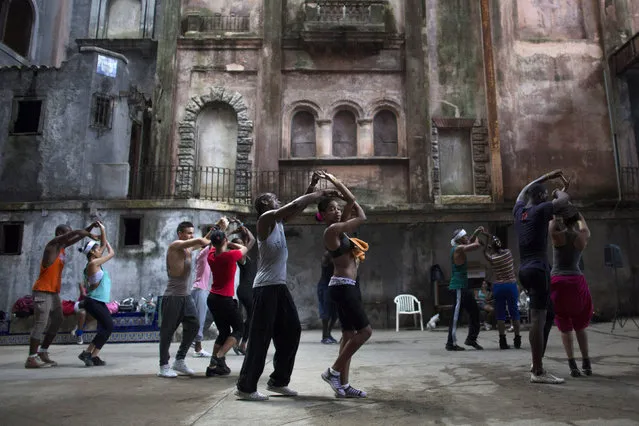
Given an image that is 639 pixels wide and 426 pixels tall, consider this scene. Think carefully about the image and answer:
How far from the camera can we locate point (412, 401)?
12.9 ft

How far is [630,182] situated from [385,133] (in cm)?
796

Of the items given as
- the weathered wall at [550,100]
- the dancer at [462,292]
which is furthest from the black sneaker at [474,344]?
the weathered wall at [550,100]

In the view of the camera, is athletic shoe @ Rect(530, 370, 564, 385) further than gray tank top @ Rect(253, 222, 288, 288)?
Yes

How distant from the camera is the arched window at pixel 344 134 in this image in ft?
52.1

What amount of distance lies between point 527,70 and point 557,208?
499 inches

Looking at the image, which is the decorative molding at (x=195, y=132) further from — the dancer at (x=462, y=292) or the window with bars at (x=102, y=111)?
the dancer at (x=462, y=292)

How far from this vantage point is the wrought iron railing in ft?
51.9

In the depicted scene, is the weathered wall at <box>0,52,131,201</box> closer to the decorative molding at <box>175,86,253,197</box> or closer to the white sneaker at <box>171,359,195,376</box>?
the decorative molding at <box>175,86,253,197</box>

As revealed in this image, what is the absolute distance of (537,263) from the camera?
15.8 ft

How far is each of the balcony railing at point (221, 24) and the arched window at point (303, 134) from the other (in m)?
3.59

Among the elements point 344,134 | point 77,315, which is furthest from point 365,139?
point 77,315

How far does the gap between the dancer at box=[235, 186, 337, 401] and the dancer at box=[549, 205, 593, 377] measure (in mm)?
2707

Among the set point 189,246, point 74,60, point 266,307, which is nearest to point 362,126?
point 74,60

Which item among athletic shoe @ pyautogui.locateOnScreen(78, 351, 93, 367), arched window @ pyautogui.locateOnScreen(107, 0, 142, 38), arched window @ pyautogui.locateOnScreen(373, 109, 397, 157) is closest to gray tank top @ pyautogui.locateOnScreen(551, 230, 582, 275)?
athletic shoe @ pyautogui.locateOnScreen(78, 351, 93, 367)
